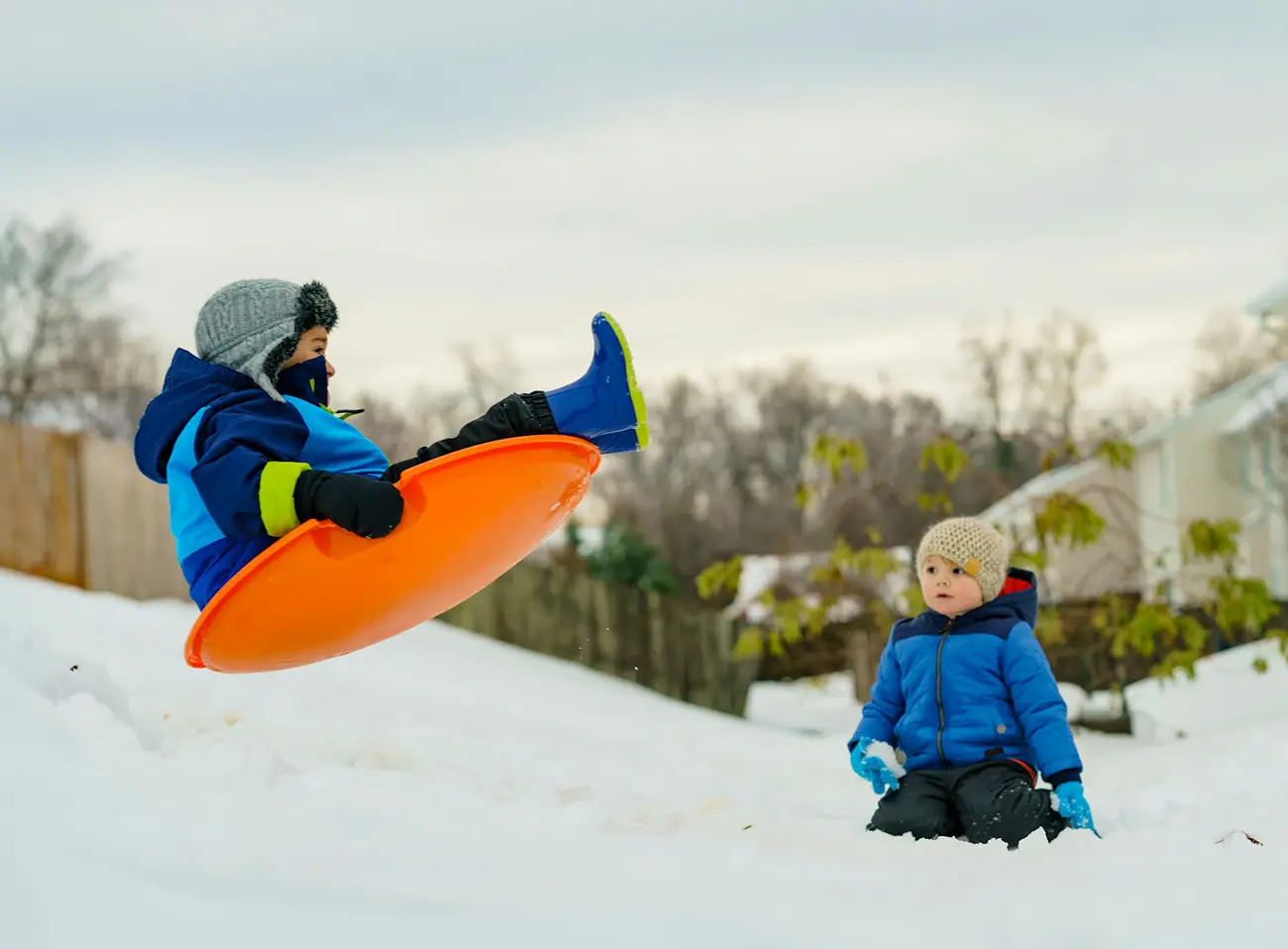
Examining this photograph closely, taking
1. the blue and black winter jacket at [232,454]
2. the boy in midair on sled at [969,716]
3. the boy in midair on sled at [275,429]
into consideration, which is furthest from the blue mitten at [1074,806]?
the blue and black winter jacket at [232,454]

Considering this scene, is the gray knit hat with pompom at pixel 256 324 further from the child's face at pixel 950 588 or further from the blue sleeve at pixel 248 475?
the child's face at pixel 950 588

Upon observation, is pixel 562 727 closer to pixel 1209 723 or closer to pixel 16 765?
pixel 16 765

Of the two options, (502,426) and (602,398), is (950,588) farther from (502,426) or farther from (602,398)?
(502,426)

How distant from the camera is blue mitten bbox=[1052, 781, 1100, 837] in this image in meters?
3.47

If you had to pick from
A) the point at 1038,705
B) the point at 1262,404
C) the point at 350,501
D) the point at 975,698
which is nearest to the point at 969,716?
the point at 975,698

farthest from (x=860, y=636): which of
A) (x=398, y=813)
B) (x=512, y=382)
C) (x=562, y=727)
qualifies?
(x=512, y=382)

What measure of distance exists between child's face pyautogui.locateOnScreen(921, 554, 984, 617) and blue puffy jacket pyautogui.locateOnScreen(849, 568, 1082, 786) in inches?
1.3

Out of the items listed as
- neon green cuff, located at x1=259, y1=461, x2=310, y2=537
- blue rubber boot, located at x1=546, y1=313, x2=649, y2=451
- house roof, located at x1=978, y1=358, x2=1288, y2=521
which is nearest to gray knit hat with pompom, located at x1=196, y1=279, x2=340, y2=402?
neon green cuff, located at x1=259, y1=461, x2=310, y2=537

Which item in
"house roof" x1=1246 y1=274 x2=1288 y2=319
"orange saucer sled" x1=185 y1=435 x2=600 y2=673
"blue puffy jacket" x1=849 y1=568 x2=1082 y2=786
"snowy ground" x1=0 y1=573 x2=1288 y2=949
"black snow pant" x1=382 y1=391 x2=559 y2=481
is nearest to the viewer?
"snowy ground" x1=0 y1=573 x2=1288 y2=949

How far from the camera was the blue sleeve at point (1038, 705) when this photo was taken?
11.6 ft

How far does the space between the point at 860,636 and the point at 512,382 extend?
1411 centimetres

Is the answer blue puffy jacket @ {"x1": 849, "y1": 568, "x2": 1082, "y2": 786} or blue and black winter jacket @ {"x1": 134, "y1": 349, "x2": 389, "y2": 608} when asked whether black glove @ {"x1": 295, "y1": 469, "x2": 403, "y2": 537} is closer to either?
blue and black winter jacket @ {"x1": 134, "y1": 349, "x2": 389, "y2": 608}

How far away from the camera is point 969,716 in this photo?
3684 millimetres

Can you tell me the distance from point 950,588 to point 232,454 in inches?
80.5
